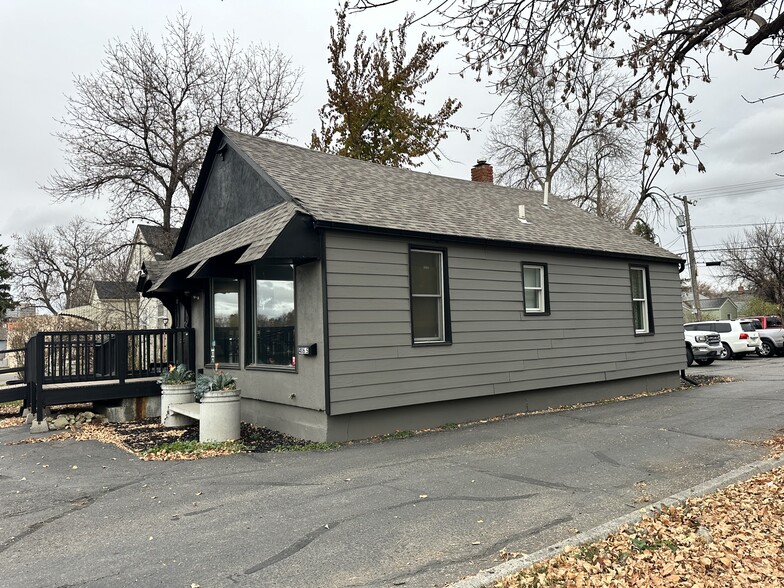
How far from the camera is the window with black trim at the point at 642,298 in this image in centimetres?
1348

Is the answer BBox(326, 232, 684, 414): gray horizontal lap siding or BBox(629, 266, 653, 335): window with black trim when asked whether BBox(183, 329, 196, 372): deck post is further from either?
BBox(629, 266, 653, 335): window with black trim

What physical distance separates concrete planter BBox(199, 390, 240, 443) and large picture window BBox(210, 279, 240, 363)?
2363mm

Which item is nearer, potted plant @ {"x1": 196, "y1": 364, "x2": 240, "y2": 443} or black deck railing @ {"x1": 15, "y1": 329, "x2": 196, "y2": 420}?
potted plant @ {"x1": 196, "y1": 364, "x2": 240, "y2": 443}

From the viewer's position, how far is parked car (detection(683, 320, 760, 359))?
2297 cm

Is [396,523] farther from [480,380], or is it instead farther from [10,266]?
→ [10,266]

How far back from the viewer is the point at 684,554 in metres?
3.75

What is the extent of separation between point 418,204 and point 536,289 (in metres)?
3.01

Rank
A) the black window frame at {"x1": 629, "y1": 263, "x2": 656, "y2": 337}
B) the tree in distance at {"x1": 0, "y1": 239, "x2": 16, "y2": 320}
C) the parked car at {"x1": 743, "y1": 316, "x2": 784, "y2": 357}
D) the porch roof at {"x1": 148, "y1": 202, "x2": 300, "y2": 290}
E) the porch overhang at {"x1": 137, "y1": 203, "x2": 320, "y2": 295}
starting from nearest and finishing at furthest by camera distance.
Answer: the porch overhang at {"x1": 137, "y1": 203, "x2": 320, "y2": 295} → the porch roof at {"x1": 148, "y1": 202, "x2": 300, "y2": 290} → the black window frame at {"x1": 629, "y1": 263, "x2": 656, "y2": 337} → the parked car at {"x1": 743, "y1": 316, "x2": 784, "y2": 357} → the tree in distance at {"x1": 0, "y1": 239, "x2": 16, "y2": 320}

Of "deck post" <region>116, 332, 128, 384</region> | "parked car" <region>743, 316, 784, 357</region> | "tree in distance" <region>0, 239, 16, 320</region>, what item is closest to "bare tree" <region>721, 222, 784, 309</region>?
"parked car" <region>743, 316, 784, 357</region>

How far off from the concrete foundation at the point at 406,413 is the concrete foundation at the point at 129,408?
2.28 metres

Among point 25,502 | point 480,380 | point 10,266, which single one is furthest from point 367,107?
point 10,266

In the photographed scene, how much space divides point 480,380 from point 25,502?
6.79 metres

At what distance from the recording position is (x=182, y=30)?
2170 centimetres

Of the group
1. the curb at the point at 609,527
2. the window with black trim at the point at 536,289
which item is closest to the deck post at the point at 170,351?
the window with black trim at the point at 536,289
